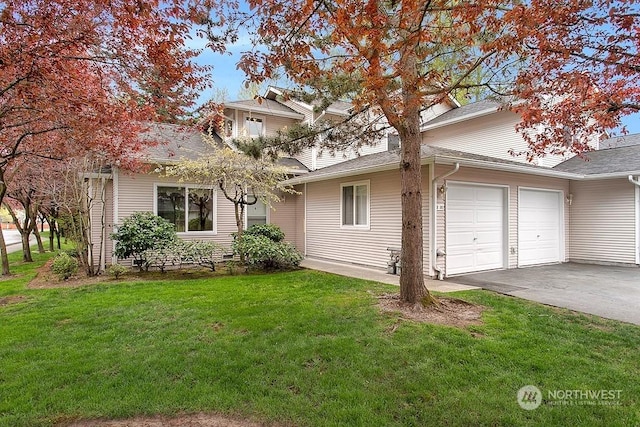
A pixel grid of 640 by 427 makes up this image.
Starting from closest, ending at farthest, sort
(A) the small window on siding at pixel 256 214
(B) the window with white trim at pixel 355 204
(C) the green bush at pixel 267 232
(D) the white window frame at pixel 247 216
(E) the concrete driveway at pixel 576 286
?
1. (E) the concrete driveway at pixel 576 286
2. (B) the window with white trim at pixel 355 204
3. (C) the green bush at pixel 267 232
4. (D) the white window frame at pixel 247 216
5. (A) the small window on siding at pixel 256 214

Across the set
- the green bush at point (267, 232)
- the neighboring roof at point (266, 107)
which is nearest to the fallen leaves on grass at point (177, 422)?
the green bush at point (267, 232)

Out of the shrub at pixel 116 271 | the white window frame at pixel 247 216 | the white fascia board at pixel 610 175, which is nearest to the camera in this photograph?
the shrub at pixel 116 271

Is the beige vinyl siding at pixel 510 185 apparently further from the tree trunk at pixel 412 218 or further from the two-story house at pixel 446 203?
the tree trunk at pixel 412 218

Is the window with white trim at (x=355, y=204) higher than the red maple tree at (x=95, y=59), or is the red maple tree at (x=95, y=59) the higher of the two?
the red maple tree at (x=95, y=59)

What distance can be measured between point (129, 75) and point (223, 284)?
15.7ft

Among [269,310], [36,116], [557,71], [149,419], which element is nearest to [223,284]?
[269,310]

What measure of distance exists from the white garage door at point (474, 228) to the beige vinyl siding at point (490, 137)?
3.09 metres

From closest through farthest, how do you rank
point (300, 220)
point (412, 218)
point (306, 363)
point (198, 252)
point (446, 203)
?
point (306, 363) < point (412, 218) < point (446, 203) < point (198, 252) < point (300, 220)

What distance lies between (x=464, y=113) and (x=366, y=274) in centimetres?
807

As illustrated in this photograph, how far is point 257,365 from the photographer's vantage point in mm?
3740

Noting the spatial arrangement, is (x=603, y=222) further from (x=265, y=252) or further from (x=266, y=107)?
(x=266, y=107)

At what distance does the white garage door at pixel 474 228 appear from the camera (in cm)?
873

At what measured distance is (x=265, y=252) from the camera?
9797mm

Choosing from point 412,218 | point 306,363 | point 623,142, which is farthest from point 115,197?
point 623,142
